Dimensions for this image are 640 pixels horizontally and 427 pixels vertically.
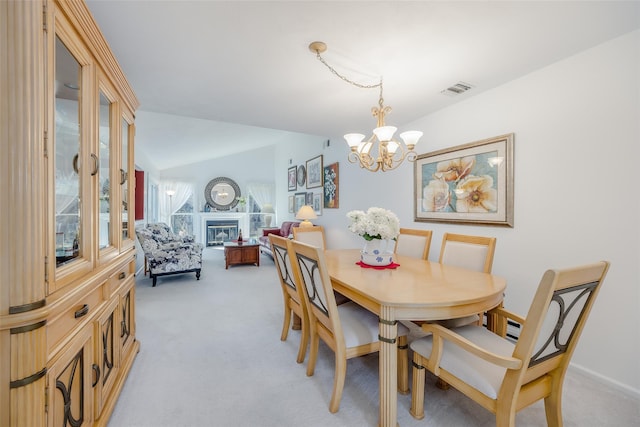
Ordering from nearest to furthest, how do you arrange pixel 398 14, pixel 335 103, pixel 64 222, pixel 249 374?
pixel 64 222 < pixel 398 14 < pixel 249 374 < pixel 335 103

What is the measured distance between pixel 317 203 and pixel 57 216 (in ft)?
16.2

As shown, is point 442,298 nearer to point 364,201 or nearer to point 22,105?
point 22,105

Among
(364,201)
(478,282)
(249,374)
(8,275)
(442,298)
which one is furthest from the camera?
(364,201)

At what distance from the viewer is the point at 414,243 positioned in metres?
2.88

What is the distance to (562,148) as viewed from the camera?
7.00ft

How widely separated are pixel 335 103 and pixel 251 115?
40.5 inches

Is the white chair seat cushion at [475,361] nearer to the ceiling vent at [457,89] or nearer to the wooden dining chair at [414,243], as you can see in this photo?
the wooden dining chair at [414,243]

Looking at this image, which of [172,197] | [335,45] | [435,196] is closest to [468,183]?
[435,196]

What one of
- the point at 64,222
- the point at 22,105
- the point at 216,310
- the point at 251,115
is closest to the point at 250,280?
the point at 216,310

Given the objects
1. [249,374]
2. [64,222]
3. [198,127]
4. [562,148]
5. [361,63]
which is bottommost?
[249,374]

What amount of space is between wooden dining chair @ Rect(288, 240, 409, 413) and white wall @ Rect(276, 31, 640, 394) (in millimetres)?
1416

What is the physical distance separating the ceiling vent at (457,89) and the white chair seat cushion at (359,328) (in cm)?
214

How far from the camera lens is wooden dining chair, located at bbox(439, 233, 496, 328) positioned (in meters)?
2.12

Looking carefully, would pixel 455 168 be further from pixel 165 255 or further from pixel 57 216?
pixel 165 255
